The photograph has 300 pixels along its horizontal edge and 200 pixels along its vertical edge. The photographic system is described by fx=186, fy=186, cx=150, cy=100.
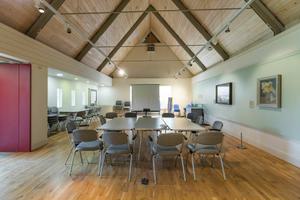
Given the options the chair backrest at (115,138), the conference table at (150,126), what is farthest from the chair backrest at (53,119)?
the chair backrest at (115,138)

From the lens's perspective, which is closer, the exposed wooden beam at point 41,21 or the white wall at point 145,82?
the exposed wooden beam at point 41,21

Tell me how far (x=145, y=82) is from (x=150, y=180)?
11.0 meters

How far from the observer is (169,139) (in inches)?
127

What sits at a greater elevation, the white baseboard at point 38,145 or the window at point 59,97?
the window at point 59,97

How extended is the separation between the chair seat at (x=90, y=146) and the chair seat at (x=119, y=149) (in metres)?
0.23

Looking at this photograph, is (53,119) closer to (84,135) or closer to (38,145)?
(38,145)

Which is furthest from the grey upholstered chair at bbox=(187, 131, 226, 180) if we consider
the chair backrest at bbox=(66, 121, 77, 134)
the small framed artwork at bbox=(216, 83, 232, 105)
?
the small framed artwork at bbox=(216, 83, 232, 105)

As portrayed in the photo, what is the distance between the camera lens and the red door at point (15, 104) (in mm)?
4965

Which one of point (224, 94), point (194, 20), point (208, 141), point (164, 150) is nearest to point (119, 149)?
point (164, 150)

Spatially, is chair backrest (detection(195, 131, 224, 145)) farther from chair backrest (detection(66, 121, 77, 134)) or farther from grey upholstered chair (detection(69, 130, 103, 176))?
chair backrest (detection(66, 121, 77, 134))

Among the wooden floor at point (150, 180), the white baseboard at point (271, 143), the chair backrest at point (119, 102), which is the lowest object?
the wooden floor at point (150, 180)

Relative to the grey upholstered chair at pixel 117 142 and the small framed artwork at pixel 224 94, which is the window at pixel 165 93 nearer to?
the small framed artwork at pixel 224 94

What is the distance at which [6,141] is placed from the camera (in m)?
4.98

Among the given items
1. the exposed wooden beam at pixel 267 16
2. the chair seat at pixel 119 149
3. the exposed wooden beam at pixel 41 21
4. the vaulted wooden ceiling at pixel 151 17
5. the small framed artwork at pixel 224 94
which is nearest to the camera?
the chair seat at pixel 119 149
